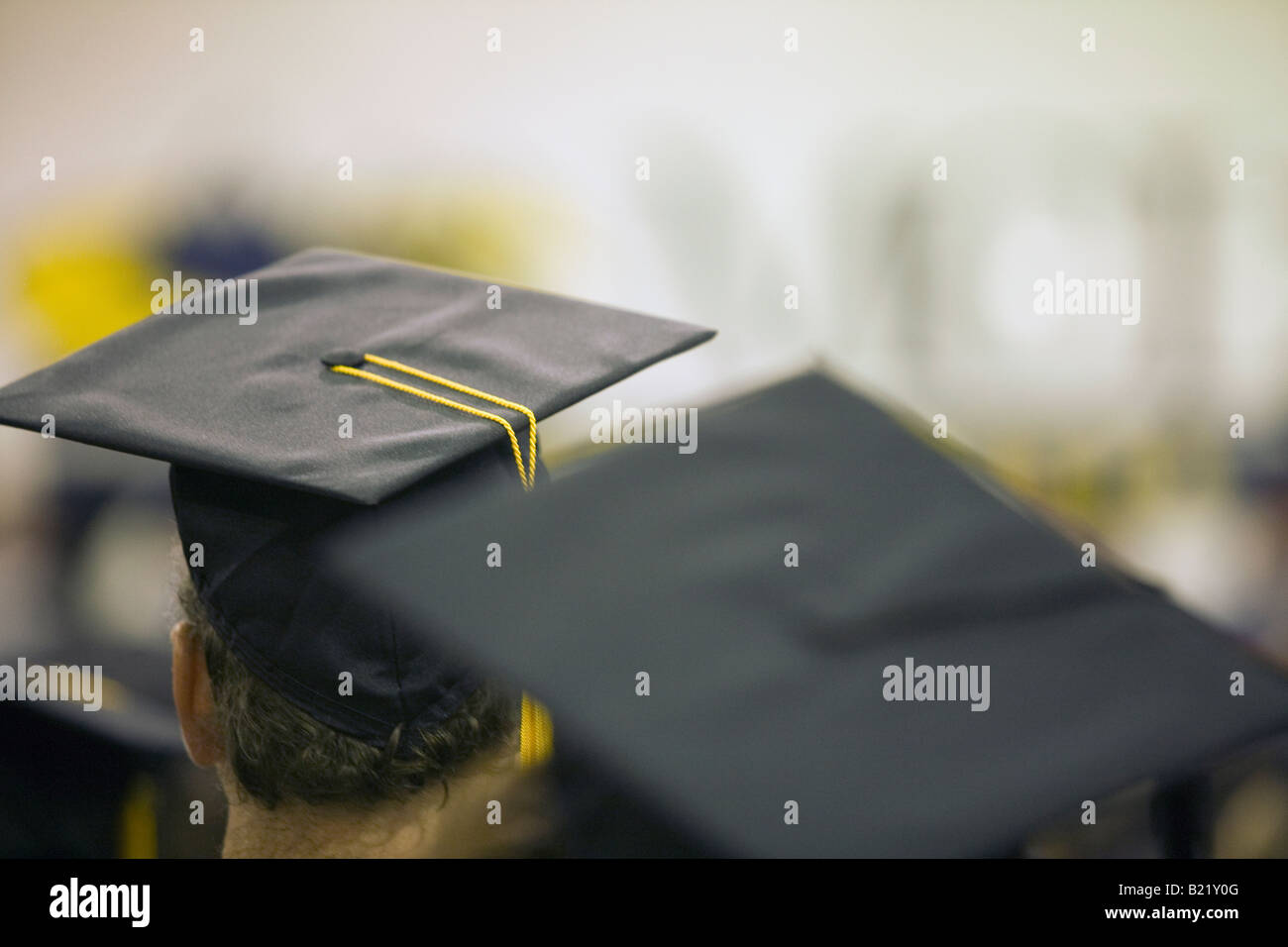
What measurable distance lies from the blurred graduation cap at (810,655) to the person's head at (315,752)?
0.79 feet

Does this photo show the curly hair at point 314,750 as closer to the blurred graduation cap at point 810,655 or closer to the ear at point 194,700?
the ear at point 194,700

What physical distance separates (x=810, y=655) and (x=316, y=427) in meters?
0.46

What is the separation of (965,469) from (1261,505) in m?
2.21

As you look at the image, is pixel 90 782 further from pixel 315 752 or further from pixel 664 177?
pixel 664 177

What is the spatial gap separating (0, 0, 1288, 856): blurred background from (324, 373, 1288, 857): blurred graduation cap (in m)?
1.75

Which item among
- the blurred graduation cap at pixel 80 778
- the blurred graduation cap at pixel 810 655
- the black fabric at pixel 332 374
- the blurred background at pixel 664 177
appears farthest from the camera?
the blurred background at pixel 664 177

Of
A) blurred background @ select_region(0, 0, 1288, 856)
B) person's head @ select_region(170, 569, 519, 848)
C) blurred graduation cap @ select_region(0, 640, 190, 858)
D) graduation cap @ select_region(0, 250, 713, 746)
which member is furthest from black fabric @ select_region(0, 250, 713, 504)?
blurred background @ select_region(0, 0, 1288, 856)

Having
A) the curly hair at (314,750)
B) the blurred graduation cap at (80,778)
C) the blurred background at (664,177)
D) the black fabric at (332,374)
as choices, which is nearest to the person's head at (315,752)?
the curly hair at (314,750)

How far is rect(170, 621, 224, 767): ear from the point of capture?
887 millimetres

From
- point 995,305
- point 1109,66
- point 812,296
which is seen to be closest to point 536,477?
point 812,296

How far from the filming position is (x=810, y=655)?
2.04 ft

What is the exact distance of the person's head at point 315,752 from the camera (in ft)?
2.74

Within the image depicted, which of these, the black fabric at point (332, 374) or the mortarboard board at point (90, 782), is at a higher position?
the black fabric at point (332, 374)
